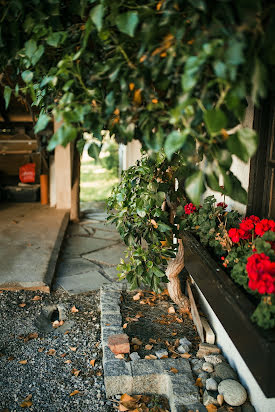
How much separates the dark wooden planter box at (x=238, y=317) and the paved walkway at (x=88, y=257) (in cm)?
130

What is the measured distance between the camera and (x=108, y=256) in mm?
5559

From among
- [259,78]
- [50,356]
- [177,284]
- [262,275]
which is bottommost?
[50,356]

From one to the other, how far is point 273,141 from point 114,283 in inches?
95.9

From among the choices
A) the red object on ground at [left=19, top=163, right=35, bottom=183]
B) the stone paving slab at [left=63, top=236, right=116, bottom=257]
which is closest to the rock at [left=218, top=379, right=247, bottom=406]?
the stone paving slab at [left=63, top=236, right=116, bottom=257]

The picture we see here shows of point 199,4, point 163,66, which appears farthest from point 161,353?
point 199,4

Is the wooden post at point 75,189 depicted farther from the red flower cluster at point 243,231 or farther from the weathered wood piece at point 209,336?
the red flower cluster at point 243,231

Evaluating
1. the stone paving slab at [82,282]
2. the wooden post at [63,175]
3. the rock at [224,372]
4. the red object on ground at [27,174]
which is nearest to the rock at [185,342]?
the rock at [224,372]

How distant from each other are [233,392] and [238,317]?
3.01 feet

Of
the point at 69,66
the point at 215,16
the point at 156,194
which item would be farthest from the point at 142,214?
the point at 215,16

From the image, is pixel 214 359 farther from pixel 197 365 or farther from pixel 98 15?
pixel 98 15

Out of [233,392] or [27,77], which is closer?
[27,77]

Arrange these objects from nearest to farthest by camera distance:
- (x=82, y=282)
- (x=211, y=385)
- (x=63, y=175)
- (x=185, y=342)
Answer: (x=211, y=385), (x=185, y=342), (x=82, y=282), (x=63, y=175)

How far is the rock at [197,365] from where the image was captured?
2.80 m

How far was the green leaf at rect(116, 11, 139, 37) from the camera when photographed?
4.25ft
